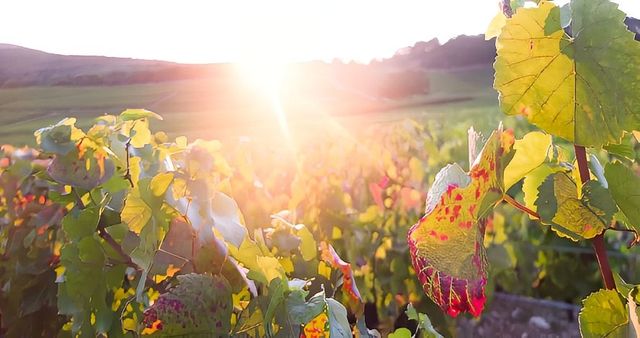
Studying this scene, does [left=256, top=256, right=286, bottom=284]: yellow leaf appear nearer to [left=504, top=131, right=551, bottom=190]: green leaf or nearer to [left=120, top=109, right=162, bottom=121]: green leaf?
[left=504, top=131, right=551, bottom=190]: green leaf

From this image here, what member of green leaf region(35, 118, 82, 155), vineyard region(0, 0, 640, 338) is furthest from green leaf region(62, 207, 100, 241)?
green leaf region(35, 118, 82, 155)

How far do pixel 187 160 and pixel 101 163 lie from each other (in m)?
0.29

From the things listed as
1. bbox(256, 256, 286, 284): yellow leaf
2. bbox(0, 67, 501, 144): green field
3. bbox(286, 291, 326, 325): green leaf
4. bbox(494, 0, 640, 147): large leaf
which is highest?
bbox(494, 0, 640, 147): large leaf

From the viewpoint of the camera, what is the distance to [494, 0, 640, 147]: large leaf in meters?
0.53

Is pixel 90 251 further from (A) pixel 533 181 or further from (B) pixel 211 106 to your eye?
(B) pixel 211 106

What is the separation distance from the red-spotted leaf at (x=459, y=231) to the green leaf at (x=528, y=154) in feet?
0.33

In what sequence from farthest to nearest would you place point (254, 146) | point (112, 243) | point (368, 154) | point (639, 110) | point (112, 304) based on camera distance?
point (254, 146) < point (368, 154) < point (112, 304) < point (112, 243) < point (639, 110)

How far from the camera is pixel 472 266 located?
1.75 ft

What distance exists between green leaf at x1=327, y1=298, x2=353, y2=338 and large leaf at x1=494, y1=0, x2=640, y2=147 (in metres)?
0.35

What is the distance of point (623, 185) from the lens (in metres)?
0.58

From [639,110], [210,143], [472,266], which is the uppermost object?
[639,110]

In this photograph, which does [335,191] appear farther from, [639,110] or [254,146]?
[639,110]

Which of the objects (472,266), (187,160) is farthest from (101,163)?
(472,266)

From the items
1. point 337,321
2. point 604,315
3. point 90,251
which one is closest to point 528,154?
point 604,315
